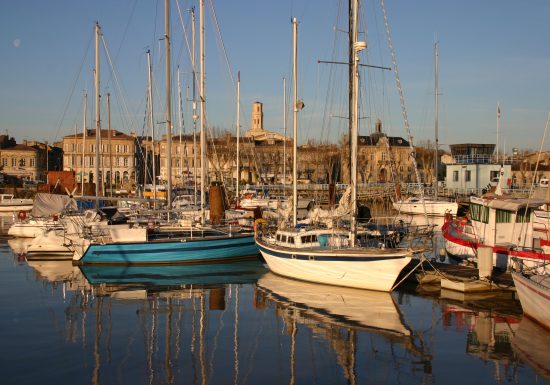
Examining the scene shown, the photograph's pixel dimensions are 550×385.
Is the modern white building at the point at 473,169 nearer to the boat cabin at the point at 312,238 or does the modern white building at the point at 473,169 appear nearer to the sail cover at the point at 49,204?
the boat cabin at the point at 312,238

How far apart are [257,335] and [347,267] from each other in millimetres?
6689

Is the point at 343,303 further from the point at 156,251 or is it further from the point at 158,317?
the point at 156,251

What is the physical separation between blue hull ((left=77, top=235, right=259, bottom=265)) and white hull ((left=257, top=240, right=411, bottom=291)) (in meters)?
6.04

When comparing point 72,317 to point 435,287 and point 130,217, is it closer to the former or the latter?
point 435,287

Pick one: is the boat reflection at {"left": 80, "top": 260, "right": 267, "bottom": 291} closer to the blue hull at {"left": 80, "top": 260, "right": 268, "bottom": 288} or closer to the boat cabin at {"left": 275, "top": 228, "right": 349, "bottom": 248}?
the blue hull at {"left": 80, "top": 260, "right": 268, "bottom": 288}

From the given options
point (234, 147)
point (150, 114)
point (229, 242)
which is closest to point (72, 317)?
point (229, 242)

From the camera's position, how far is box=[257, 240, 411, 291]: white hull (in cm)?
2378

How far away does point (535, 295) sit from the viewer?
1961 centimetres

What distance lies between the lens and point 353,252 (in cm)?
2430

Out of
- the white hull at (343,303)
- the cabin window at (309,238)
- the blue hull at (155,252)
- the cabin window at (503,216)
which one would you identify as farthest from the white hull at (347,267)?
the cabin window at (503,216)

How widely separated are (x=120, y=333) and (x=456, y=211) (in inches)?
1971

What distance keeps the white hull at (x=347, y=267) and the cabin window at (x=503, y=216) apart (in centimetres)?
801

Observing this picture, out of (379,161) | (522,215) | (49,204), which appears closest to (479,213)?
(522,215)

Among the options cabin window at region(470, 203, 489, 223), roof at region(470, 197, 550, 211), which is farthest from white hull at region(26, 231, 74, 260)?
roof at region(470, 197, 550, 211)
